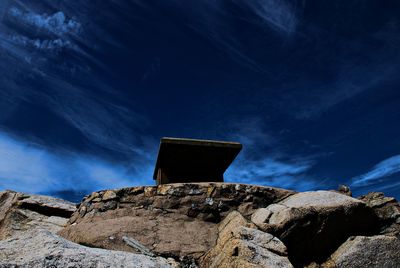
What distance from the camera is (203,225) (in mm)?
5188

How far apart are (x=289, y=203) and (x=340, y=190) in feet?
5.59

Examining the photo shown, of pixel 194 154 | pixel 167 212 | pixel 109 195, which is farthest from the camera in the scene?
pixel 194 154

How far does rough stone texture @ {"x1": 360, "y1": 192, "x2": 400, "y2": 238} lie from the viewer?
521 centimetres

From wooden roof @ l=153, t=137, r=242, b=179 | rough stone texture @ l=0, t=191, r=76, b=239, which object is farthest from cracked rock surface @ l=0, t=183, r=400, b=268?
wooden roof @ l=153, t=137, r=242, b=179

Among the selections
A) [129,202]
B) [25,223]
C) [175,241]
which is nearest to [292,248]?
[175,241]

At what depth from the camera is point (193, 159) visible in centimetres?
796

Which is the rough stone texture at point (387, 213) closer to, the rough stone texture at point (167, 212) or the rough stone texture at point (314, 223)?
the rough stone texture at point (314, 223)

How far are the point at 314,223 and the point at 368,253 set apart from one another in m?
0.84

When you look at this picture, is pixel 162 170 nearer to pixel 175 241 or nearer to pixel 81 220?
pixel 81 220

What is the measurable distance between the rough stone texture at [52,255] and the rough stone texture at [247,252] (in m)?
0.81

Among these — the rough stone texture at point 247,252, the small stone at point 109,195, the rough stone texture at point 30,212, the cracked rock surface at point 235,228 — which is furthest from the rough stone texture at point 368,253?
the rough stone texture at point 30,212

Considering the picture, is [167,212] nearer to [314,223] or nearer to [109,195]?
[109,195]

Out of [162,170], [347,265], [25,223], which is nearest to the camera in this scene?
[347,265]

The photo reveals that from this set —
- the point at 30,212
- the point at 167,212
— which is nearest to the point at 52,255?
the point at 167,212
